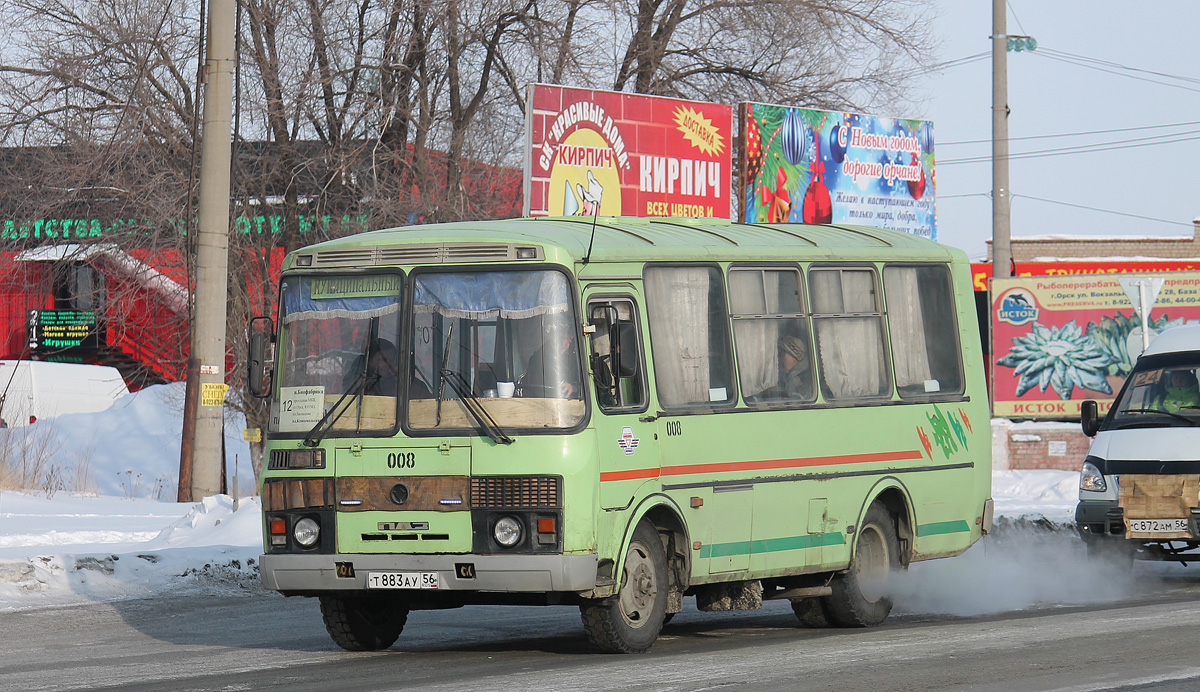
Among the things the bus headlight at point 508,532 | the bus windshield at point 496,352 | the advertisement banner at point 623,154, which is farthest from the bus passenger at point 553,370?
the advertisement banner at point 623,154

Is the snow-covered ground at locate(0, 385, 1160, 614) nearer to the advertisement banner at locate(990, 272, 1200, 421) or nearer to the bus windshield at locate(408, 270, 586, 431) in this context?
the bus windshield at locate(408, 270, 586, 431)

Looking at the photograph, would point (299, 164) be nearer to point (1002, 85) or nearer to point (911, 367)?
point (1002, 85)

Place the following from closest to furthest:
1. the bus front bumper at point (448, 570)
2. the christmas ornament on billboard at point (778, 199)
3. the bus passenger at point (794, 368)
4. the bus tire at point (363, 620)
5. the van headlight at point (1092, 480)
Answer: the bus front bumper at point (448, 570) → the bus tire at point (363, 620) → the bus passenger at point (794, 368) → the van headlight at point (1092, 480) → the christmas ornament on billboard at point (778, 199)

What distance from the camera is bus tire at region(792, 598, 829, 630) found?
11.8 m

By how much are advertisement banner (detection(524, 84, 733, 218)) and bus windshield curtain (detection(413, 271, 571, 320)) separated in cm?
1225

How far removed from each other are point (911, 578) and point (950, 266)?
2522 millimetres

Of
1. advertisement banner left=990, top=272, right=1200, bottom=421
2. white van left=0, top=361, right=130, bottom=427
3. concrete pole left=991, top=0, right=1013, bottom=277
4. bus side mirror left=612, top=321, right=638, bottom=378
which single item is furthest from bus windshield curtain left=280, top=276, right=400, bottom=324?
white van left=0, top=361, right=130, bottom=427

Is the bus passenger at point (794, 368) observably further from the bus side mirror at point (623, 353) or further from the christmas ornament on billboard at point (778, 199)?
the christmas ornament on billboard at point (778, 199)

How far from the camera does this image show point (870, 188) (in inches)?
1144

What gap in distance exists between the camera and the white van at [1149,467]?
13.8 meters

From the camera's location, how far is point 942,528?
1252cm

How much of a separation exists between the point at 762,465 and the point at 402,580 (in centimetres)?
269

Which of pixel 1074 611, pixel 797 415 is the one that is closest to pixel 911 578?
pixel 1074 611

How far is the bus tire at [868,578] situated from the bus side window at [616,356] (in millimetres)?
2625
